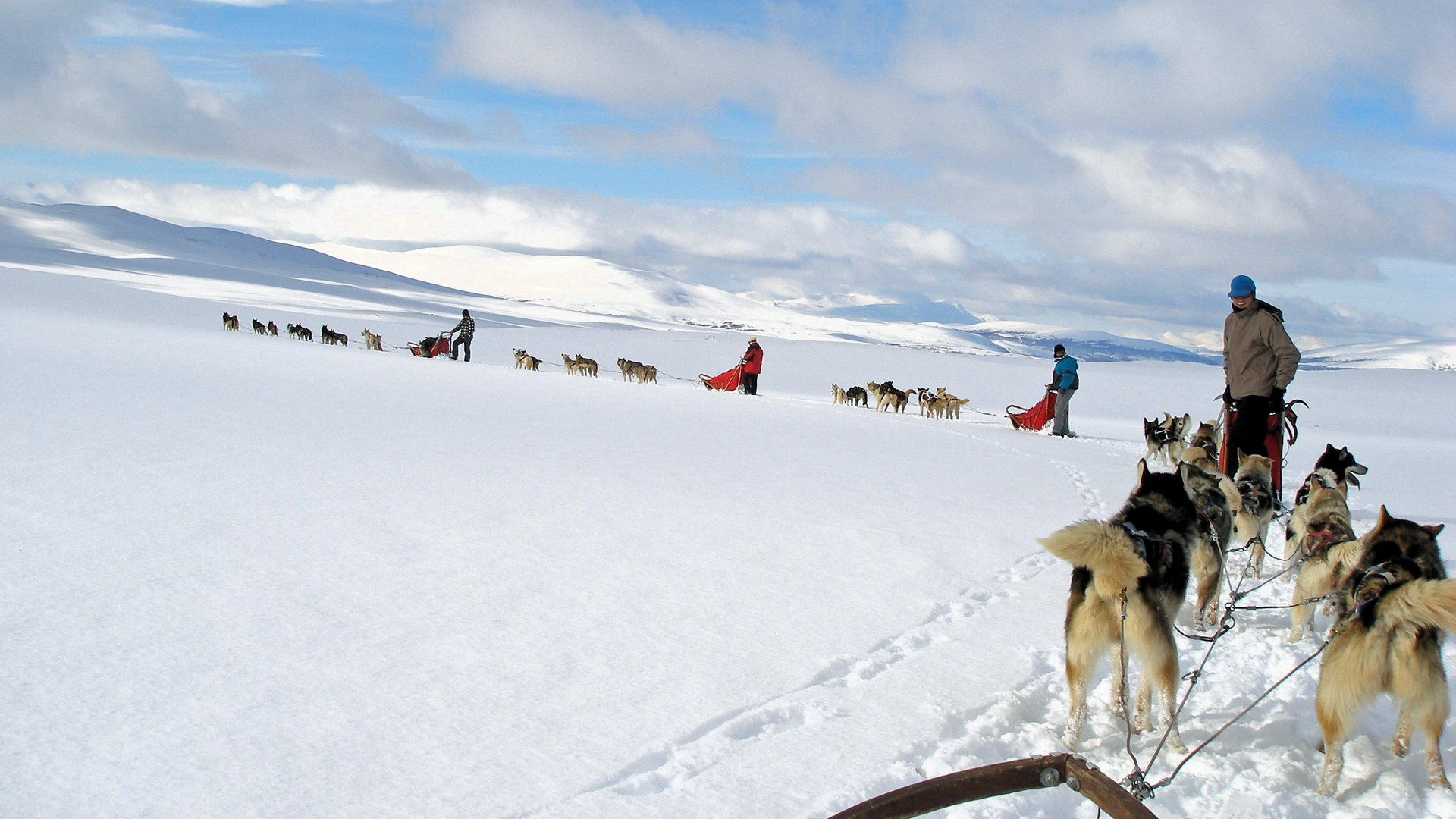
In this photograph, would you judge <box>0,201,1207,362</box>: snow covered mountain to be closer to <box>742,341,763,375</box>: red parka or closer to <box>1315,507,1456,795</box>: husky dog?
<box>742,341,763,375</box>: red parka

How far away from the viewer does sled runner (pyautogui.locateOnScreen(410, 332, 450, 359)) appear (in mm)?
21538

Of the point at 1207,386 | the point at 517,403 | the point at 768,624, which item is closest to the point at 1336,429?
the point at 1207,386

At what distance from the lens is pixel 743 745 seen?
2469 millimetres

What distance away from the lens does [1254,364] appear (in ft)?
18.6

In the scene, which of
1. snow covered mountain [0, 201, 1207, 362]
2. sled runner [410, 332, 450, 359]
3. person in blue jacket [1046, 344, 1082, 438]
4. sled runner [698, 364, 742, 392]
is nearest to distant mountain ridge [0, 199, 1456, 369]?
snow covered mountain [0, 201, 1207, 362]

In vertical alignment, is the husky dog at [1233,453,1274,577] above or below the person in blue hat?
below

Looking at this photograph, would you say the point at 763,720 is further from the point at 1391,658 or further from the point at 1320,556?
the point at 1320,556

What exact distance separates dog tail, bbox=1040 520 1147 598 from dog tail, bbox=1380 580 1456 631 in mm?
625

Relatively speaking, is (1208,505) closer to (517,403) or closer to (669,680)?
(669,680)

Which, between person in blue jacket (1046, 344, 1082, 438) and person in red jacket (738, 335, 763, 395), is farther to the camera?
person in red jacket (738, 335, 763, 395)

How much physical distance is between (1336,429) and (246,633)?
801 inches

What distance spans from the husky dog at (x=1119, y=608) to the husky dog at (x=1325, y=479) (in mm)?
1752

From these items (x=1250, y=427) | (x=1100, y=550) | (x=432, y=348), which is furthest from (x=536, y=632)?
(x=432, y=348)

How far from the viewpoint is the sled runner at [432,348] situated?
21.5 metres
